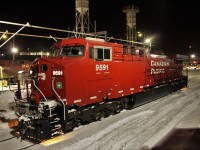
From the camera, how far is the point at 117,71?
10.8 metres

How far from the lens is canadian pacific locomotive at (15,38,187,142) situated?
784 cm

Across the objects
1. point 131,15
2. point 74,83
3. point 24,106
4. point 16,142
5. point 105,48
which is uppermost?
point 131,15

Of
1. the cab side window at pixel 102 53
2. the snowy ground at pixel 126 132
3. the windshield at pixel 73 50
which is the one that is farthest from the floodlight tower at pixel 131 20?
the windshield at pixel 73 50

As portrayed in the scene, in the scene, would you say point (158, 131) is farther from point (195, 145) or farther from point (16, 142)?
point (16, 142)

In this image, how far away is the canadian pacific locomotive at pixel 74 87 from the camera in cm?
784

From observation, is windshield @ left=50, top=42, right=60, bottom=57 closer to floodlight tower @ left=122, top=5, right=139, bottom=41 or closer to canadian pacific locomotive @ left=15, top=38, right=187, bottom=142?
canadian pacific locomotive @ left=15, top=38, right=187, bottom=142

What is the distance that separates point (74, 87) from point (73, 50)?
1.67 m

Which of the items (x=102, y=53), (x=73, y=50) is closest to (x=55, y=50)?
(x=73, y=50)

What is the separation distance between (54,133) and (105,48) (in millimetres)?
4269

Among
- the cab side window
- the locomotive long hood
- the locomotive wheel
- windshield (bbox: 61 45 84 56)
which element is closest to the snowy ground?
the locomotive wheel

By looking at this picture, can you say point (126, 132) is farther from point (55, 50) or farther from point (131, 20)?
point (131, 20)

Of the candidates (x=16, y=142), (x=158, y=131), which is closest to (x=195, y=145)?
(x=158, y=131)

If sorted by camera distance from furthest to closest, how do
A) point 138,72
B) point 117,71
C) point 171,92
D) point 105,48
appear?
point 171,92 → point 138,72 → point 117,71 → point 105,48

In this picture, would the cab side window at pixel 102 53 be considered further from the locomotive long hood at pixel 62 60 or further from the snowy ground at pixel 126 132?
the snowy ground at pixel 126 132
